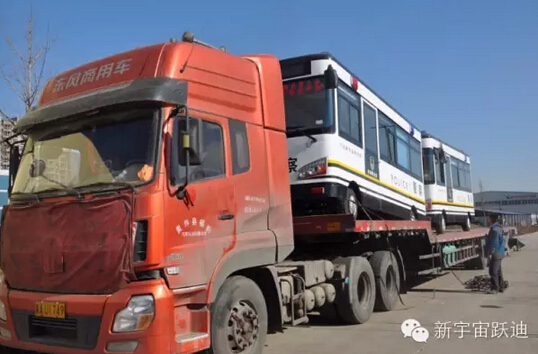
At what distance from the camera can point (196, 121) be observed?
4.74 metres

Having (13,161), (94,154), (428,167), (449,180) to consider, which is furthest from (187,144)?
(449,180)

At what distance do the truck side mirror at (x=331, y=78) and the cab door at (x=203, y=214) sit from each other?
9.38 feet

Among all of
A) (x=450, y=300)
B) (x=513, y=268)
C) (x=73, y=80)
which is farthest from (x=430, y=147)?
(x=73, y=80)

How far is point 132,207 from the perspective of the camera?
170 inches

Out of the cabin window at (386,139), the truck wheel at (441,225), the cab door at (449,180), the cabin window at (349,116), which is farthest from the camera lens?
the cab door at (449,180)

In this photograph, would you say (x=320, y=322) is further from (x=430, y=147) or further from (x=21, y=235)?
(x=430, y=147)

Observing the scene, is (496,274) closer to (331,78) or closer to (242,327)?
(331,78)

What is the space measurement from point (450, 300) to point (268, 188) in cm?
663

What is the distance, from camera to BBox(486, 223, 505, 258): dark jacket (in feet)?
38.0

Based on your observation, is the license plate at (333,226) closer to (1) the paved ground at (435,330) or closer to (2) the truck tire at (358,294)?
(2) the truck tire at (358,294)

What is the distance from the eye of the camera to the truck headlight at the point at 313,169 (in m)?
7.84

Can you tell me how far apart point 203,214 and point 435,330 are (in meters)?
4.58

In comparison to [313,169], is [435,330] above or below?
below

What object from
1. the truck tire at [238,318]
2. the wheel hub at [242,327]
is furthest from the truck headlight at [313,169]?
the wheel hub at [242,327]
